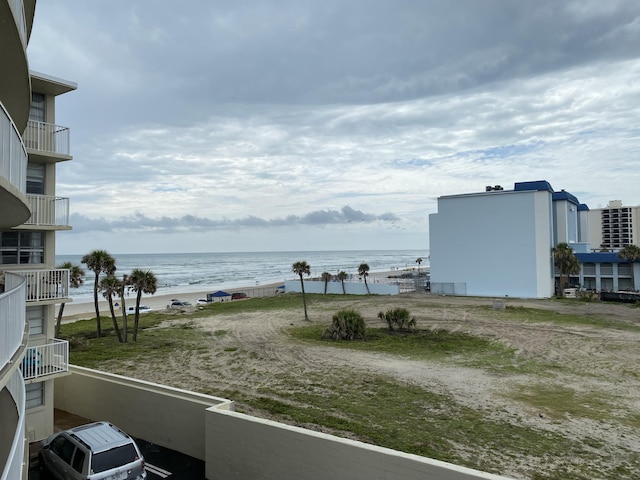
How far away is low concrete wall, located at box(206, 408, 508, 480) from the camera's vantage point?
298 inches

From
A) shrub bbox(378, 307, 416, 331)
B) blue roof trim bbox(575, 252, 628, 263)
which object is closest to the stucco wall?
blue roof trim bbox(575, 252, 628, 263)

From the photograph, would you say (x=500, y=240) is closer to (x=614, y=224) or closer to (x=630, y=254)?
(x=630, y=254)

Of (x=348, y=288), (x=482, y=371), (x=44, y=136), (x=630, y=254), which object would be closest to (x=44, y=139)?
(x=44, y=136)

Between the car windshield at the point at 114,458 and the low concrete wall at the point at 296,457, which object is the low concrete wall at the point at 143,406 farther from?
the car windshield at the point at 114,458

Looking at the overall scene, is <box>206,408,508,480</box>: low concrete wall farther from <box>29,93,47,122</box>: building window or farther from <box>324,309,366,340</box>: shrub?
<box>324,309,366,340</box>: shrub

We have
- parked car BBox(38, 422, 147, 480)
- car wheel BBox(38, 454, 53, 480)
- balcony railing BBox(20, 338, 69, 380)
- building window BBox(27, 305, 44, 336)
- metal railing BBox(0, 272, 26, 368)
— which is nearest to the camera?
metal railing BBox(0, 272, 26, 368)

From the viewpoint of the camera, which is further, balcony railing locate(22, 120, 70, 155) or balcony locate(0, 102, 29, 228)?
balcony railing locate(22, 120, 70, 155)

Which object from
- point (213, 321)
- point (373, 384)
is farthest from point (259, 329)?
point (373, 384)

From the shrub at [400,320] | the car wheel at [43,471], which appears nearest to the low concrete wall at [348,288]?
the shrub at [400,320]

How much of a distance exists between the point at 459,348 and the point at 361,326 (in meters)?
5.38

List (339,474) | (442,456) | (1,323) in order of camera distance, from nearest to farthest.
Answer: (1,323) < (339,474) < (442,456)

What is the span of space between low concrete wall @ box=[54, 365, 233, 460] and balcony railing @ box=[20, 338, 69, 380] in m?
1.37

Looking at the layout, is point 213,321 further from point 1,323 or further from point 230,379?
point 1,323

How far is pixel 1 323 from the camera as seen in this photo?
4551mm
